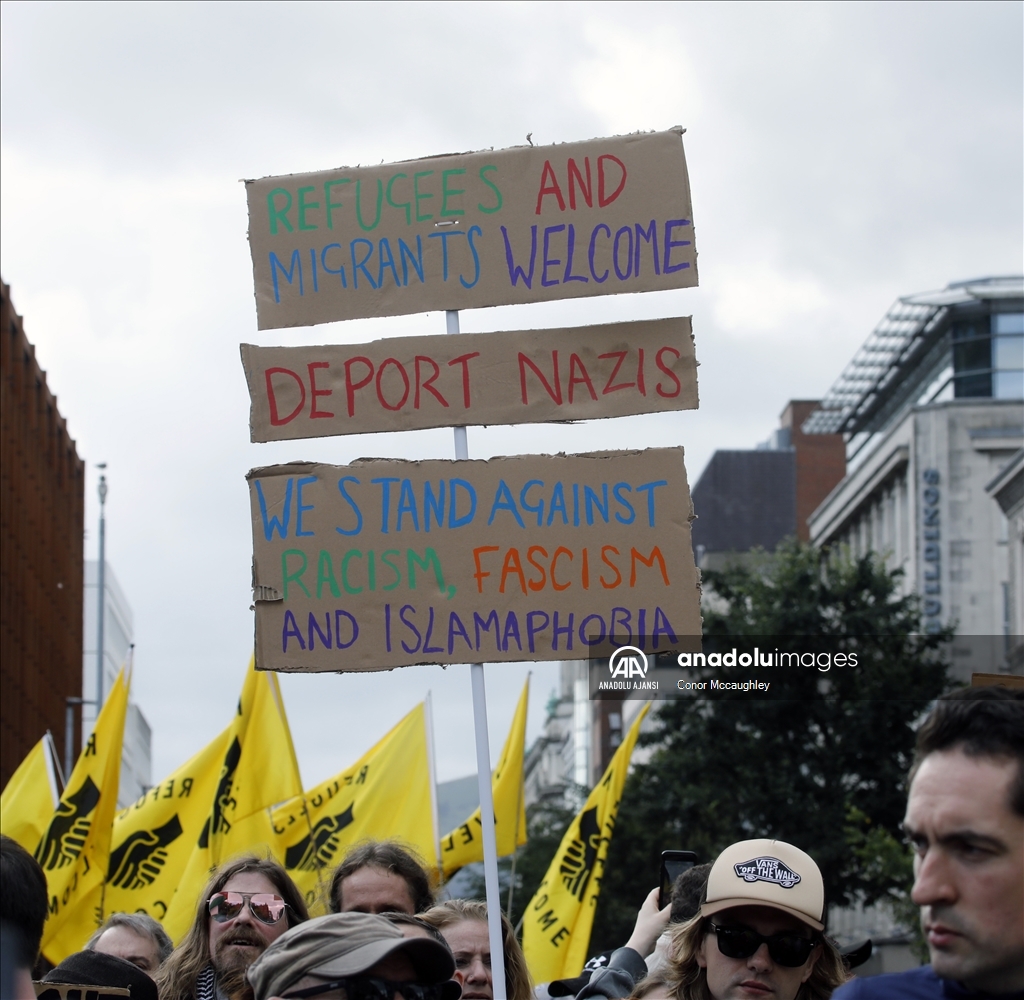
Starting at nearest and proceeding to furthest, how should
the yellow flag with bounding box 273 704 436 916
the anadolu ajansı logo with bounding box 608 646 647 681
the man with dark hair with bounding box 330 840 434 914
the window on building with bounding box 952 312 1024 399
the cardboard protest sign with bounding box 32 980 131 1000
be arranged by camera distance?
the cardboard protest sign with bounding box 32 980 131 1000, the man with dark hair with bounding box 330 840 434 914, the anadolu ajansı logo with bounding box 608 646 647 681, the yellow flag with bounding box 273 704 436 916, the window on building with bounding box 952 312 1024 399

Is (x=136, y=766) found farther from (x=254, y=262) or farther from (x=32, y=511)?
(x=254, y=262)

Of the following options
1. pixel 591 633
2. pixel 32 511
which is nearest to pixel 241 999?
pixel 591 633

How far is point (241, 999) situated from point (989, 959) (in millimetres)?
2014

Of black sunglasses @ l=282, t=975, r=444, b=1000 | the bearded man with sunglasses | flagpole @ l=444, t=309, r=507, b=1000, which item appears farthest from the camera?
the bearded man with sunglasses

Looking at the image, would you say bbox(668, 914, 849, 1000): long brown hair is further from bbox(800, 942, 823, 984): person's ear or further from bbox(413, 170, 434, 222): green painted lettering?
bbox(413, 170, 434, 222): green painted lettering

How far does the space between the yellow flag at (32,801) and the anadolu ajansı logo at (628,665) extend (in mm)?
6863

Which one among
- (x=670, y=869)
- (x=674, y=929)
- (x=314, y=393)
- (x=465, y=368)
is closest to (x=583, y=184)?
(x=465, y=368)

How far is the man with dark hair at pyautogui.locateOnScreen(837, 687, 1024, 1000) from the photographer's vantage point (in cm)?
243

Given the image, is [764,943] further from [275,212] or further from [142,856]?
[142,856]

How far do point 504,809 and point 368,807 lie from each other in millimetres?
1181

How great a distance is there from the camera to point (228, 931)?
16.0 feet

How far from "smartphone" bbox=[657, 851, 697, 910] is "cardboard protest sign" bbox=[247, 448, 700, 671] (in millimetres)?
748

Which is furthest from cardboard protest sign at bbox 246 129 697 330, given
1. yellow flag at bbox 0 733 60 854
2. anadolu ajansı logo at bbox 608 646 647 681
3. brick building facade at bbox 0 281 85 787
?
brick building facade at bbox 0 281 85 787

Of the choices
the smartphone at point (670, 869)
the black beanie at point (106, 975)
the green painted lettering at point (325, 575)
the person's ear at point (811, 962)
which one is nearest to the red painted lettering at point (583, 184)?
the green painted lettering at point (325, 575)
